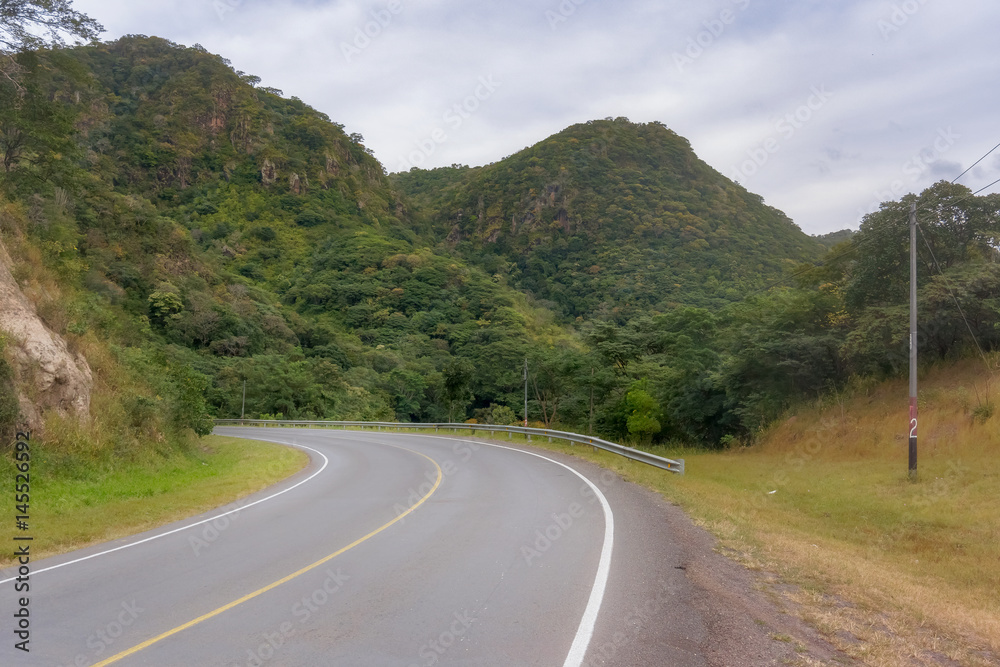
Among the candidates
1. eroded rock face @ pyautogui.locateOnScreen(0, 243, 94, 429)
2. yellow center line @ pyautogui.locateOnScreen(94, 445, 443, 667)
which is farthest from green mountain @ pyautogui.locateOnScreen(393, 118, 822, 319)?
yellow center line @ pyautogui.locateOnScreen(94, 445, 443, 667)

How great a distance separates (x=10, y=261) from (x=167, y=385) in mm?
7914

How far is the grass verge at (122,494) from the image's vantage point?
10859mm

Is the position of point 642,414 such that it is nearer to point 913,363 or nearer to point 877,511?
point 913,363

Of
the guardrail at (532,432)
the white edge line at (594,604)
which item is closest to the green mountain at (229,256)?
the guardrail at (532,432)

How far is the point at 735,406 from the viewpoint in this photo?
30.2 meters

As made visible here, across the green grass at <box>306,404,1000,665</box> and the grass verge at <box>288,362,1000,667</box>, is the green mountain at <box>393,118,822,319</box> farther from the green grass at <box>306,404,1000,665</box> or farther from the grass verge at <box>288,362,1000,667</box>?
the grass verge at <box>288,362,1000,667</box>

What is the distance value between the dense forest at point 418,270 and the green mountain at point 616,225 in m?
0.64

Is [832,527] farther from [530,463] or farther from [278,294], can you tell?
[278,294]

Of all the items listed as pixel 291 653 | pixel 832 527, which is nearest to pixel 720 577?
pixel 291 653

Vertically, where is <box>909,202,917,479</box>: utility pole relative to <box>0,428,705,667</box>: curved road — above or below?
above

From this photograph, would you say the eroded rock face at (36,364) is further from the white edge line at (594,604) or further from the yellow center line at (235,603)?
the white edge line at (594,604)

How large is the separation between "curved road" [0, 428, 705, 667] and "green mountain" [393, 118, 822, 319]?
6226cm

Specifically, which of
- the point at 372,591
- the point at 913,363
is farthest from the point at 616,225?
the point at 372,591

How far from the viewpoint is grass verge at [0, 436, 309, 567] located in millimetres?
10859
